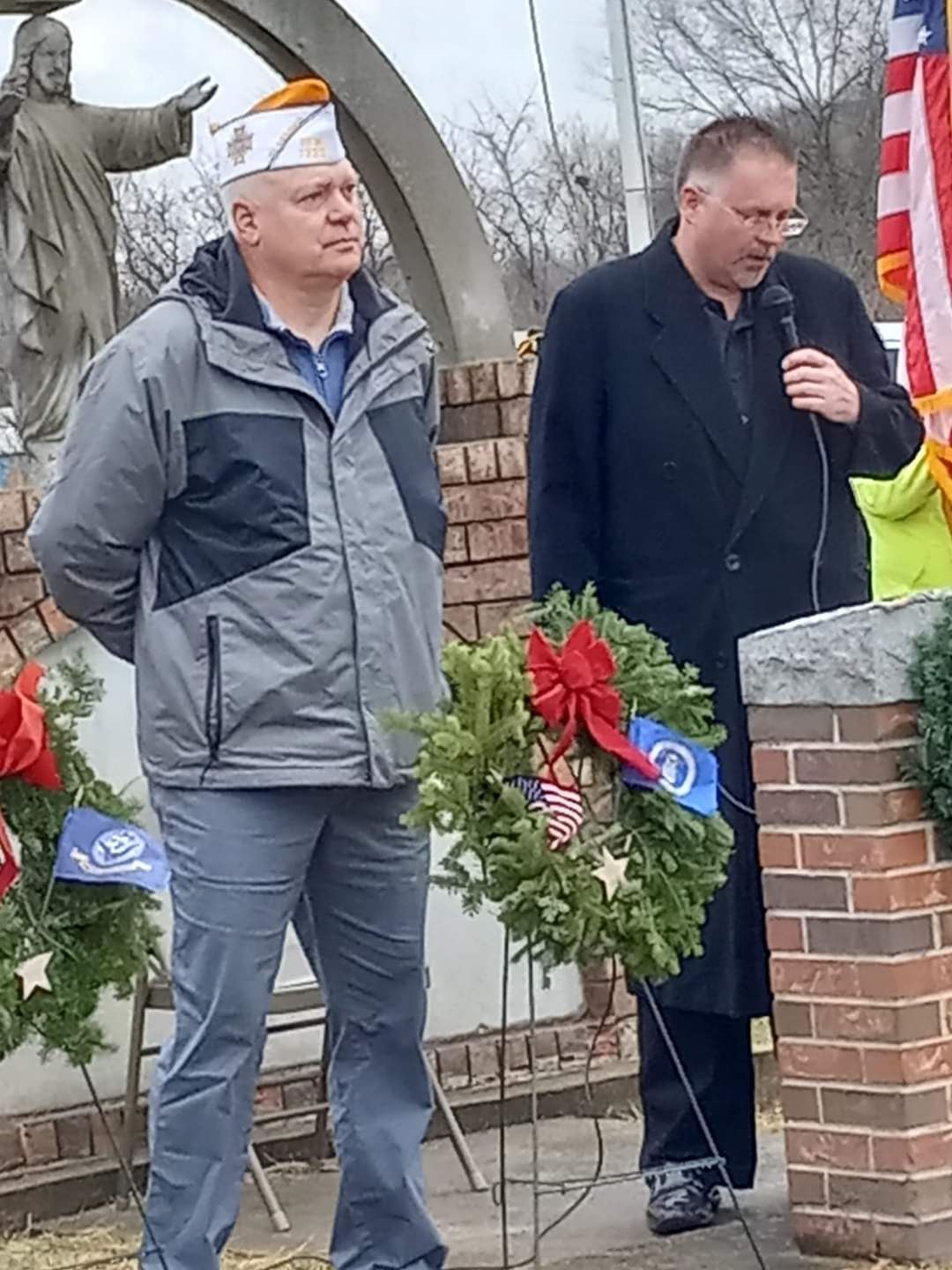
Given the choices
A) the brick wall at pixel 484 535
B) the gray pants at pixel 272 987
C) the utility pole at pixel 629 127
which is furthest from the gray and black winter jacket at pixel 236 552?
the utility pole at pixel 629 127

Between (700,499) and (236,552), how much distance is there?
1.17 meters

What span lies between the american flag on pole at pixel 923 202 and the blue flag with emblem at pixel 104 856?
1846 millimetres

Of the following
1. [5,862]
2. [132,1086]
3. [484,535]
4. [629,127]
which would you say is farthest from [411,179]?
[629,127]

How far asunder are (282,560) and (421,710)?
344 mm

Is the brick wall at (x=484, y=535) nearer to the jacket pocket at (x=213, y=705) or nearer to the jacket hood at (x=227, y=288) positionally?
the jacket hood at (x=227, y=288)

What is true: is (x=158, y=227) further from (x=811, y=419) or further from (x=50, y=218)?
(x=811, y=419)

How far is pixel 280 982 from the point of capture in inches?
255

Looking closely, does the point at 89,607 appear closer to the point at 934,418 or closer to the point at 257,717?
the point at 257,717

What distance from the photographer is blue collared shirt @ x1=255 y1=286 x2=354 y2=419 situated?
4.36 meters

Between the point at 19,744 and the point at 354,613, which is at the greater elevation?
the point at 354,613

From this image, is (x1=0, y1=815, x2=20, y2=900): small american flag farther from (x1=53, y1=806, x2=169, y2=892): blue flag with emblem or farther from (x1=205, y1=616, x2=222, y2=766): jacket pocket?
(x1=205, y1=616, x2=222, y2=766): jacket pocket

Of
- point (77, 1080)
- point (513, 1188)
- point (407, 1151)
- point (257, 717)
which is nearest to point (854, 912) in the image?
point (407, 1151)

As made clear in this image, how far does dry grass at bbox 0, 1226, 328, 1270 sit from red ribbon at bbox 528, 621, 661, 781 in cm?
153

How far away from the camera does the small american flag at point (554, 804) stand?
14.2 feet
